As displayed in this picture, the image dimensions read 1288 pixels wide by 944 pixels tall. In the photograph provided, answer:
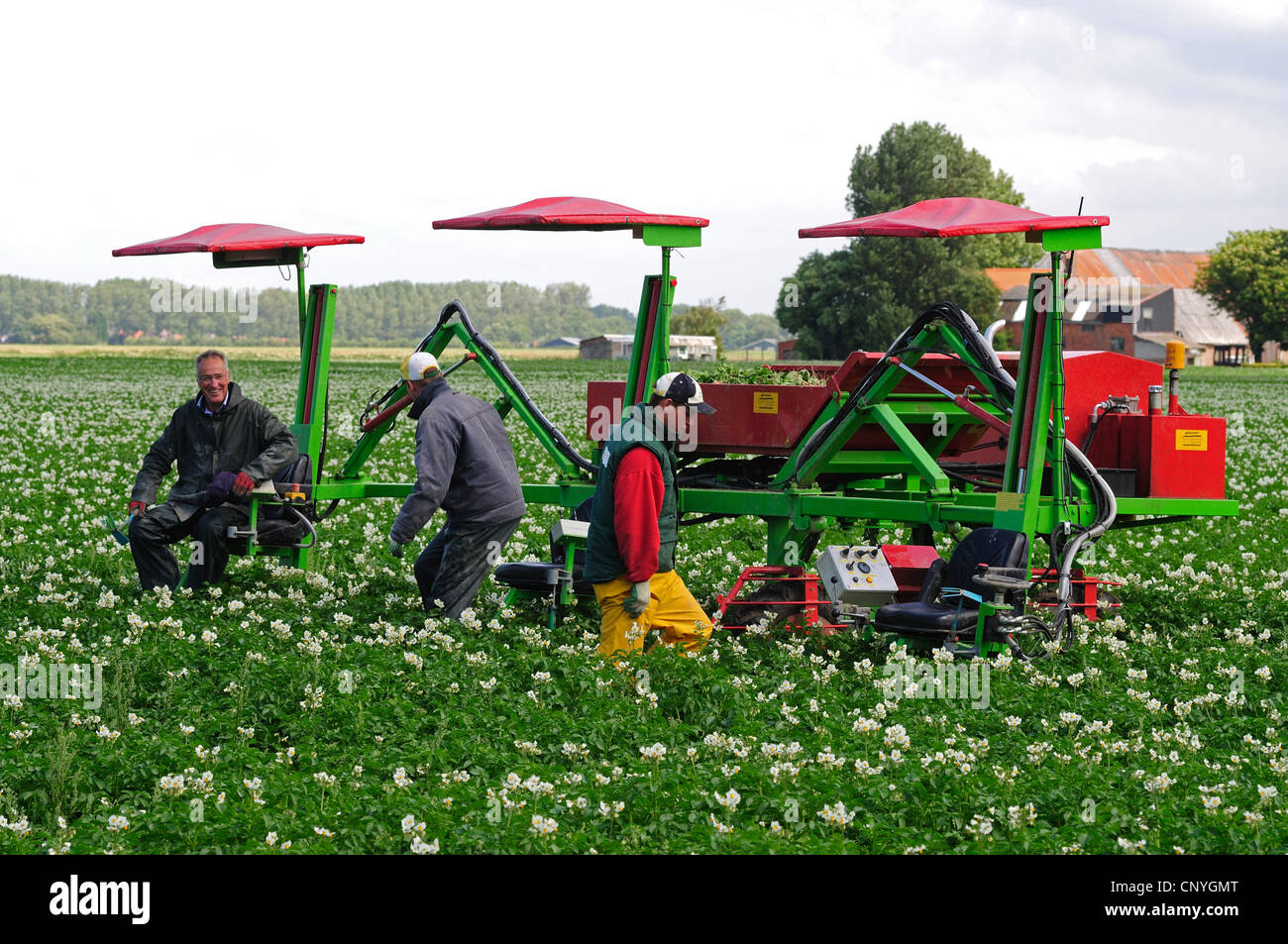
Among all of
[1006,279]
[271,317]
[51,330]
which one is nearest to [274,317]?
[271,317]

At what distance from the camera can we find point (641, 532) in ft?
33.1

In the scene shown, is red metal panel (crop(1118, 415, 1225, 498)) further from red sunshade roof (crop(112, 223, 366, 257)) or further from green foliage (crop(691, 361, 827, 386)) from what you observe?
red sunshade roof (crop(112, 223, 366, 257))

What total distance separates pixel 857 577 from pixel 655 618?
2.33 metres

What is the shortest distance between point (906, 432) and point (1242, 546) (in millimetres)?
6342

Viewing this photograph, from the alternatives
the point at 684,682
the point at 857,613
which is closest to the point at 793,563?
the point at 857,613

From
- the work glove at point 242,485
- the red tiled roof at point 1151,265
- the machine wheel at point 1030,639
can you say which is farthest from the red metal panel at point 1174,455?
the red tiled roof at point 1151,265

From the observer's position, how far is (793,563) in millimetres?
12750

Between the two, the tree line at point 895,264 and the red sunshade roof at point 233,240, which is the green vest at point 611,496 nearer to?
the red sunshade roof at point 233,240

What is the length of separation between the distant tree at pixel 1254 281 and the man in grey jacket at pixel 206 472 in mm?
120373

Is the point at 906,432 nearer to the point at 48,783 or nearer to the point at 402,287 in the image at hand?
the point at 48,783

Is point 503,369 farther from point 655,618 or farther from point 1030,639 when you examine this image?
point 1030,639

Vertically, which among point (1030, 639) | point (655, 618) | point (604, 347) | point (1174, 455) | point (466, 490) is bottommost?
point (1030, 639)

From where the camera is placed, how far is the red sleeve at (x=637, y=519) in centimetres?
1009
